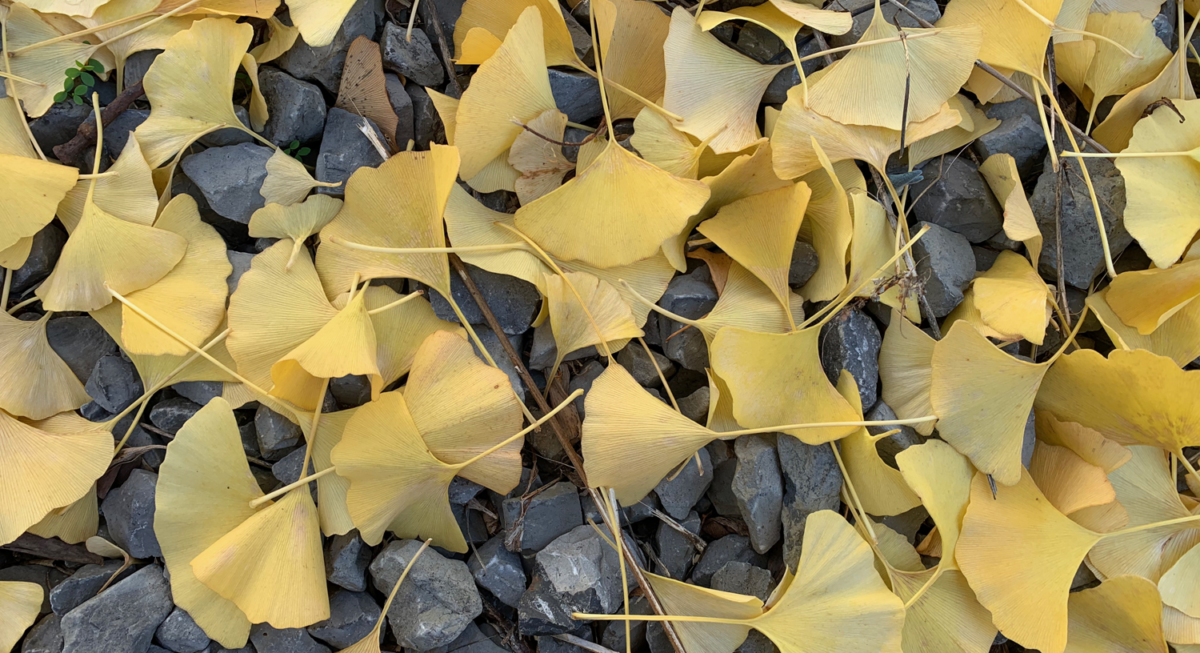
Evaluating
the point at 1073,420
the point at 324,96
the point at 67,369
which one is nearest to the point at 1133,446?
the point at 1073,420

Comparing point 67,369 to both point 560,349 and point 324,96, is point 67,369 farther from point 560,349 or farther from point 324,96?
point 560,349

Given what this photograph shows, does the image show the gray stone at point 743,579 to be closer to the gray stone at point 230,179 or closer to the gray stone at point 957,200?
the gray stone at point 957,200

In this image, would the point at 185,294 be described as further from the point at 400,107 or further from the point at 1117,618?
the point at 1117,618

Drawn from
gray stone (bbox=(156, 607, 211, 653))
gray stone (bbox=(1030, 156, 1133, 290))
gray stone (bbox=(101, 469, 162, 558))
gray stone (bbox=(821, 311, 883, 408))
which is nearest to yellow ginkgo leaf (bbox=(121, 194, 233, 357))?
gray stone (bbox=(101, 469, 162, 558))

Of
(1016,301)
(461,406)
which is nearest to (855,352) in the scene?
(1016,301)

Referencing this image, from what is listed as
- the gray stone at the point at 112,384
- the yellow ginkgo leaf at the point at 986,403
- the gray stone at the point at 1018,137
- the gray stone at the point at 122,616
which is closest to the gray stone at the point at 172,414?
the gray stone at the point at 112,384

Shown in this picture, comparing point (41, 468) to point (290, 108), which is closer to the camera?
point (41, 468)

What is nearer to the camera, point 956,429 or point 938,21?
point 956,429
